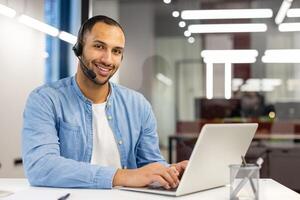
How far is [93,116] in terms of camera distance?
1.64 m

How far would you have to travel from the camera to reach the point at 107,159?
1.66 metres

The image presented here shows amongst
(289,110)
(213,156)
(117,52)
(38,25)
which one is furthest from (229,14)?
(213,156)

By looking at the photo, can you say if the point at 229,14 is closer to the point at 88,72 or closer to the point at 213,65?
the point at 213,65

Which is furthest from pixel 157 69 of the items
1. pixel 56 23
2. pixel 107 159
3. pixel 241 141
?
pixel 241 141

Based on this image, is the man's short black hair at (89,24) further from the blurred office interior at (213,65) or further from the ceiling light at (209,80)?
the ceiling light at (209,80)

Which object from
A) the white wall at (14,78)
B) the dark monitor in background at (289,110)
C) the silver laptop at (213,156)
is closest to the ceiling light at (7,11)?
the white wall at (14,78)

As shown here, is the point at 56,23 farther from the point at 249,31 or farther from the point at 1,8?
the point at 249,31

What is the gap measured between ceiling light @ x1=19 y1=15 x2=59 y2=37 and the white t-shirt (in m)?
1.97

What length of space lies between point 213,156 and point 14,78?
2400 millimetres

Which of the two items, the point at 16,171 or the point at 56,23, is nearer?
the point at 16,171

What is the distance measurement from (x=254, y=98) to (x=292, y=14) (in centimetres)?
91

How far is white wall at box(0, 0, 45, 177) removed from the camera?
3.13 metres

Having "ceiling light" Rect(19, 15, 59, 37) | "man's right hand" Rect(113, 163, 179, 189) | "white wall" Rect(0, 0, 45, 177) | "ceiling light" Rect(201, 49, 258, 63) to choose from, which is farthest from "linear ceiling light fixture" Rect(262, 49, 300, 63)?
"man's right hand" Rect(113, 163, 179, 189)

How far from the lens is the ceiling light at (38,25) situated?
133 inches
